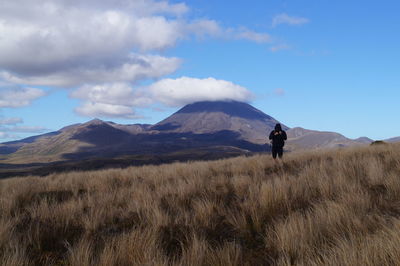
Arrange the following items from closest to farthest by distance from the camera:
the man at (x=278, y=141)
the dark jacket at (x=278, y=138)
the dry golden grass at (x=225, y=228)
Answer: the dry golden grass at (x=225, y=228) → the man at (x=278, y=141) → the dark jacket at (x=278, y=138)

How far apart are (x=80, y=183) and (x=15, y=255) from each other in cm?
711

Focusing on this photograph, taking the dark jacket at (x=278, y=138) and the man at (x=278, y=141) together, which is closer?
the man at (x=278, y=141)

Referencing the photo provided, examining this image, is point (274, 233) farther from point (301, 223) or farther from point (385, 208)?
point (385, 208)

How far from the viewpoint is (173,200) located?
583cm

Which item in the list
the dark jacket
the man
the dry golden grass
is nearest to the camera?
the dry golden grass

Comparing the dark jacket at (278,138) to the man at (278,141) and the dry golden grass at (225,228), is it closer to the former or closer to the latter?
the man at (278,141)

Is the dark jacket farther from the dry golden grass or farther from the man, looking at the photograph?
the dry golden grass

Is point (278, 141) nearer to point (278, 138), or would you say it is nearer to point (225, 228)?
point (278, 138)

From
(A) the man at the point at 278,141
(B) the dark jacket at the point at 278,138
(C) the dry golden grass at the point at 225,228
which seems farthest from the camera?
(B) the dark jacket at the point at 278,138

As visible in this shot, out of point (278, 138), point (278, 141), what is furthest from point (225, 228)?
point (278, 138)

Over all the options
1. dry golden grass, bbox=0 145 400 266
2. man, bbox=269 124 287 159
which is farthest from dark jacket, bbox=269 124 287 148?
dry golden grass, bbox=0 145 400 266

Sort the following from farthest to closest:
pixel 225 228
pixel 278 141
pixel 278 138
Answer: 1. pixel 278 138
2. pixel 278 141
3. pixel 225 228

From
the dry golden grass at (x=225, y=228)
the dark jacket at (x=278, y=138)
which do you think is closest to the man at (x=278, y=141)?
the dark jacket at (x=278, y=138)

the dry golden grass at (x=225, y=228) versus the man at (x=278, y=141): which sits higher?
the man at (x=278, y=141)
